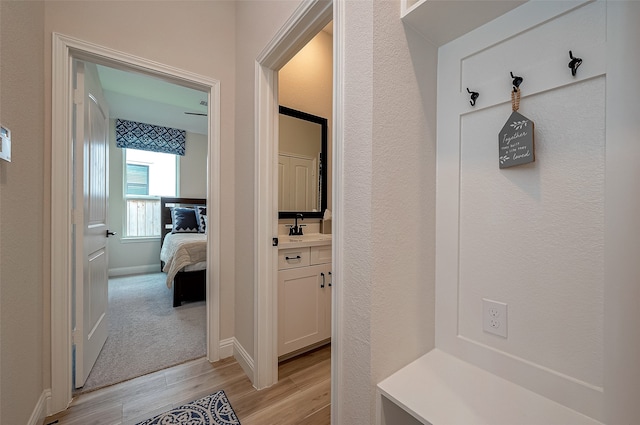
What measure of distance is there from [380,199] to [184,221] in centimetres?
447

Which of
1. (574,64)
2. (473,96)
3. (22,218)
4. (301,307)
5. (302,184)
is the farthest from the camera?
(302,184)

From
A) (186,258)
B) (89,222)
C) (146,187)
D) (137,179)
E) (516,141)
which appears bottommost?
(186,258)

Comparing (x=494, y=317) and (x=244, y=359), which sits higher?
(x=494, y=317)

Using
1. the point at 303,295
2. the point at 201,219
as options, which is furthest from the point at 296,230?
the point at 201,219

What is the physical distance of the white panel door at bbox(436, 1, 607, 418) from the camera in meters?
0.74

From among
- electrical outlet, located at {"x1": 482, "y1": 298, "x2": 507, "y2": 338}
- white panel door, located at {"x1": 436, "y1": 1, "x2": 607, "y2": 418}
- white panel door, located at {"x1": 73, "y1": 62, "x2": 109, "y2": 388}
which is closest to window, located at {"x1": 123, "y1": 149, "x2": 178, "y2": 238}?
white panel door, located at {"x1": 73, "y1": 62, "x2": 109, "y2": 388}

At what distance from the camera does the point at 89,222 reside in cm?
176

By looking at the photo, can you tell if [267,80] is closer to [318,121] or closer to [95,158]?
[318,121]

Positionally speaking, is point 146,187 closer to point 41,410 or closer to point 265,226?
point 41,410

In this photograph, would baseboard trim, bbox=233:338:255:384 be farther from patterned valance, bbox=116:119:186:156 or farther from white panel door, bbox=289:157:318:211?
patterned valance, bbox=116:119:186:156

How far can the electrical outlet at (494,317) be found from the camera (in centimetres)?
90

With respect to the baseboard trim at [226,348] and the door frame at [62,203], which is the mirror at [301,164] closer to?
the baseboard trim at [226,348]

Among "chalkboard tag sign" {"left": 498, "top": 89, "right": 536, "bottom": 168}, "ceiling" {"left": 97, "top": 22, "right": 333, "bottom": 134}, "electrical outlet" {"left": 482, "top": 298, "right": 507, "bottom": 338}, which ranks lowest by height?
"electrical outlet" {"left": 482, "top": 298, "right": 507, "bottom": 338}

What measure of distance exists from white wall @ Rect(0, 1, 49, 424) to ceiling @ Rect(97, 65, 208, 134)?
67.0 inches
